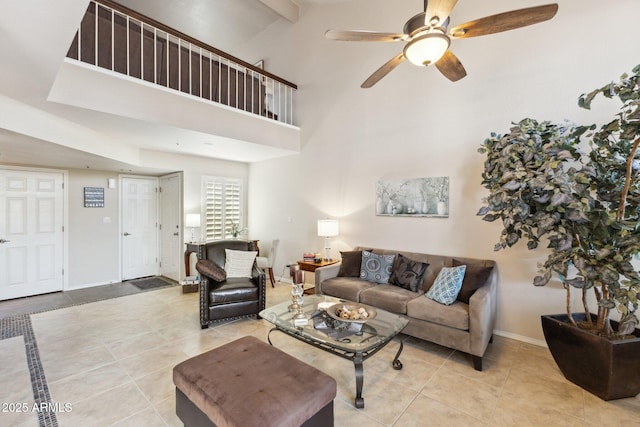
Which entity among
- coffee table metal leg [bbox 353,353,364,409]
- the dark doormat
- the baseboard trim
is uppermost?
coffee table metal leg [bbox 353,353,364,409]

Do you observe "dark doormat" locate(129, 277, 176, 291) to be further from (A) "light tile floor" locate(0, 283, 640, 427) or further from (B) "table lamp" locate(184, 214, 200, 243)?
(A) "light tile floor" locate(0, 283, 640, 427)

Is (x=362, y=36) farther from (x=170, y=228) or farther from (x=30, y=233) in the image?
(x=30, y=233)

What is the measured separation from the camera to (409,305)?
2.87m

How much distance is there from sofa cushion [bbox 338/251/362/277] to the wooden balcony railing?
2.76m

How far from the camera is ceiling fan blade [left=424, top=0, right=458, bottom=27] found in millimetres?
1713

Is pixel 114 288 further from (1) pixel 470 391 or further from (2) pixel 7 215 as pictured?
(1) pixel 470 391

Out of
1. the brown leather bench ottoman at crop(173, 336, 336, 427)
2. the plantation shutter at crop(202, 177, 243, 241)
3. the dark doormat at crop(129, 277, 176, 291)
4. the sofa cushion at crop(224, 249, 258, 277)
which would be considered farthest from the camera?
the plantation shutter at crop(202, 177, 243, 241)

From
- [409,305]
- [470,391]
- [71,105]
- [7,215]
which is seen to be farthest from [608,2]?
[7,215]

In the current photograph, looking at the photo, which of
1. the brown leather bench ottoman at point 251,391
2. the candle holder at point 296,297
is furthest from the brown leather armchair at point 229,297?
the brown leather bench ottoman at point 251,391

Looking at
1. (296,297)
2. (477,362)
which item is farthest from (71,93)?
(477,362)

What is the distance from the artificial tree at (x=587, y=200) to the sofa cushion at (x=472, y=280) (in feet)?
1.80

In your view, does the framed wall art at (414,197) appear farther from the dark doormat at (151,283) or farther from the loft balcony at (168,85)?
the dark doormat at (151,283)

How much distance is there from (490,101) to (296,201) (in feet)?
10.8

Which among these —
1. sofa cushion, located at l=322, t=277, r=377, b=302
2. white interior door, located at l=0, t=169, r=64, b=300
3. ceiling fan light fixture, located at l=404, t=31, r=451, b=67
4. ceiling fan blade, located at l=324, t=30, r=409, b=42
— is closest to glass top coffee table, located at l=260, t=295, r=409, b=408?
sofa cushion, located at l=322, t=277, r=377, b=302
